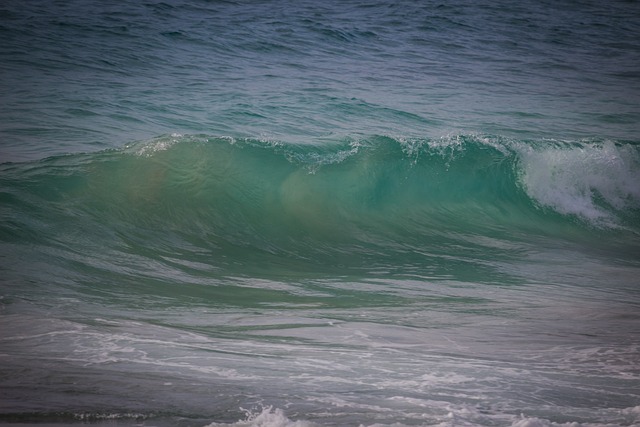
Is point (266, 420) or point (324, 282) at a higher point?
point (266, 420)

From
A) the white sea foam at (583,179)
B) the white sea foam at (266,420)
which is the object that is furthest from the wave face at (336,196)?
the white sea foam at (266,420)


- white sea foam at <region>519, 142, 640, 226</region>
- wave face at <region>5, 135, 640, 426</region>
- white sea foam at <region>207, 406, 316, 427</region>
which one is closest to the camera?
white sea foam at <region>207, 406, 316, 427</region>

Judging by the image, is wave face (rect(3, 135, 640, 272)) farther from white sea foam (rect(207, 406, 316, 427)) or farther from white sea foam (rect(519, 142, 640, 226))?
white sea foam (rect(207, 406, 316, 427))

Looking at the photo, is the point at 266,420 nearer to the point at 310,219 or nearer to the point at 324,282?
the point at 324,282

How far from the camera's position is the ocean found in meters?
3.77

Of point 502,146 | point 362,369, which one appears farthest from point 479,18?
point 362,369

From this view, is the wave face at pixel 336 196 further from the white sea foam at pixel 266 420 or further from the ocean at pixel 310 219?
the white sea foam at pixel 266 420

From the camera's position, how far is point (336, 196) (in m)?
9.86

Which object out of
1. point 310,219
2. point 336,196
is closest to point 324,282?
point 310,219

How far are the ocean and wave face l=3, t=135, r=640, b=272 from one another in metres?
0.04

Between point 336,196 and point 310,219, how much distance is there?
70 cm

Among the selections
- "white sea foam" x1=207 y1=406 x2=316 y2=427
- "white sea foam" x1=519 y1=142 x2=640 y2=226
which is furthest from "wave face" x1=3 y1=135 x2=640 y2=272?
"white sea foam" x1=207 y1=406 x2=316 y2=427

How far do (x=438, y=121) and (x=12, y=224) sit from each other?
25.5 feet

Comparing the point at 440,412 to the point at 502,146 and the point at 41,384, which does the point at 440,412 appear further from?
the point at 502,146
